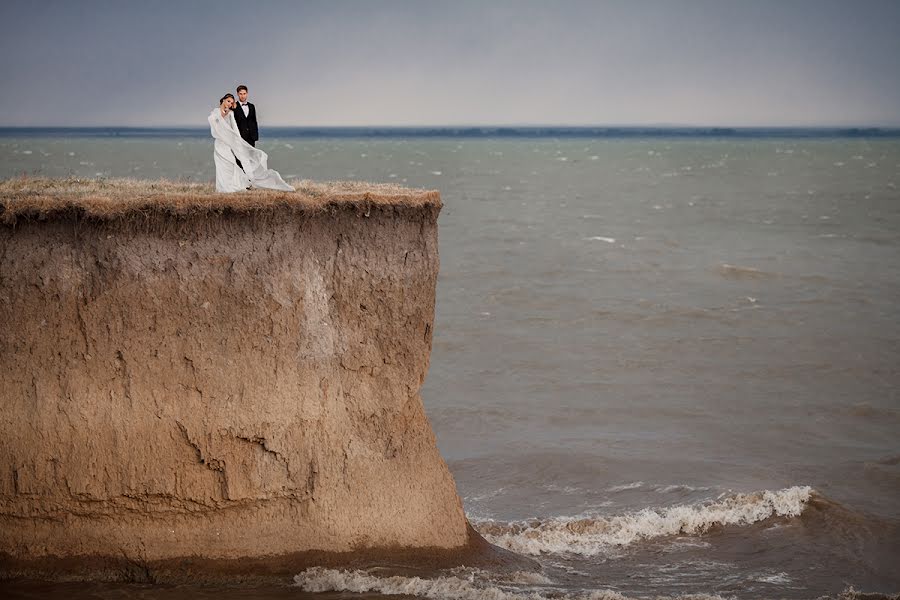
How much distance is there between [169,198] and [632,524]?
6737 mm

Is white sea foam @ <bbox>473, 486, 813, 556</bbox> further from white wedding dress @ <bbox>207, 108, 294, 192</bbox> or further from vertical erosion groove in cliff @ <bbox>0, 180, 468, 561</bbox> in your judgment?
white wedding dress @ <bbox>207, 108, 294, 192</bbox>

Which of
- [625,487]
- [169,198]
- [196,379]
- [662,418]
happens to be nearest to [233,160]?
[169,198]

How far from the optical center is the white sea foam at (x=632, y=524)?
40.6ft

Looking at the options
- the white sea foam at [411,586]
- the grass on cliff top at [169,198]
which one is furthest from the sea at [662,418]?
the grass on cliff top at [169,198]

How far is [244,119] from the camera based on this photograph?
39.9 ft

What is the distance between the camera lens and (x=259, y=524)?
32.0 feet

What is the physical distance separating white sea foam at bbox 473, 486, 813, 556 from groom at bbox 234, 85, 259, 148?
16.2 ft

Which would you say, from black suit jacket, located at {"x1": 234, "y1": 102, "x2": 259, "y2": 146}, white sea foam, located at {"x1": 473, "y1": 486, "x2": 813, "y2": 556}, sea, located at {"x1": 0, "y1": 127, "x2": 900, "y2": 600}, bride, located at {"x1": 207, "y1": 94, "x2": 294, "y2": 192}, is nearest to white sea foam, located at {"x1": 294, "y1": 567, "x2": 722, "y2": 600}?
sea, located at {"x1": 0, "y1": 127, "x2": 900, "y2": 600}

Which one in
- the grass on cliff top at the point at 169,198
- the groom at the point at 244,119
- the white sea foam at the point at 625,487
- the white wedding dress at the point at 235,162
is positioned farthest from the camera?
the white sea foam at the point at 625,487

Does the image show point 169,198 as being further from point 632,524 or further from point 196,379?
point 632,524

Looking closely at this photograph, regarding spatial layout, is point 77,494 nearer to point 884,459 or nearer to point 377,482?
point 377,482

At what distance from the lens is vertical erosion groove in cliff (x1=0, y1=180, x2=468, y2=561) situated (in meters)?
9.45

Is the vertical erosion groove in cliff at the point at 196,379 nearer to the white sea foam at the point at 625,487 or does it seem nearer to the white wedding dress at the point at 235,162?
the white wedding dress at the point at 235,162

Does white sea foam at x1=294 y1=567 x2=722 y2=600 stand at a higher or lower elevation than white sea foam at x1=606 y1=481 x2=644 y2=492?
higher
